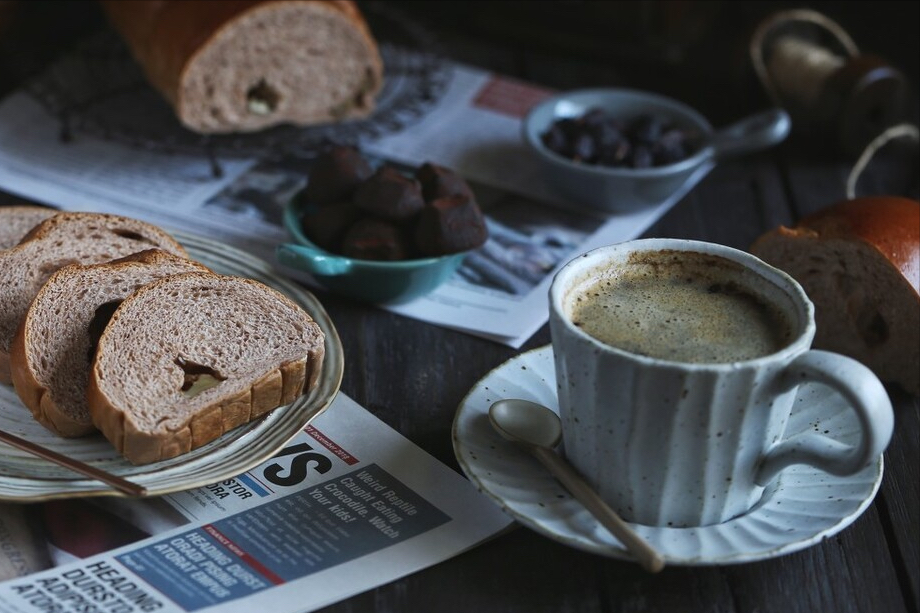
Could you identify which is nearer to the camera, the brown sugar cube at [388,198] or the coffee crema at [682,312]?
the coffee crema at [682,312]

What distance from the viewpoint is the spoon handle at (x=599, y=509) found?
0.86m

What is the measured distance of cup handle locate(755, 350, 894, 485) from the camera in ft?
2.69

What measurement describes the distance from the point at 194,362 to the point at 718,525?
55 cm

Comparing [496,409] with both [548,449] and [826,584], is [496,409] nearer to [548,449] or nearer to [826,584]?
[548,449]

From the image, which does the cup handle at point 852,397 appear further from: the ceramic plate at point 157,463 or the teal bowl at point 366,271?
the teal bowl at point 366,271

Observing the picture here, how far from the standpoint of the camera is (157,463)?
3.30ft

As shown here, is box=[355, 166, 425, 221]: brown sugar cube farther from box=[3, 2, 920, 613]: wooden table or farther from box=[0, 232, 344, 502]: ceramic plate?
box=[0, 232, 344, 502]: ceramic plate

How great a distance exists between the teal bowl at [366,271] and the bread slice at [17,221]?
1.03 feet

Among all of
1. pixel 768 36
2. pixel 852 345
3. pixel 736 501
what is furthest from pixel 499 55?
pixel 736 501

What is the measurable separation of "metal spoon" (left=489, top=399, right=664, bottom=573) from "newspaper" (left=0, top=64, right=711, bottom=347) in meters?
0.32

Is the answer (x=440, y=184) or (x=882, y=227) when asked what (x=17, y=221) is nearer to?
(x=440, y=184)

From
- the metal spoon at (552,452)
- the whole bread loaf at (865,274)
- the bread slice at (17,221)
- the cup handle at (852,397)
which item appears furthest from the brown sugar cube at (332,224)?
the cup handle at (852,397)

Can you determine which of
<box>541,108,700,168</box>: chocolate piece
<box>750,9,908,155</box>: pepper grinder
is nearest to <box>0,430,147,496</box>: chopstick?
<box>541,108,700,168</box>: chocolate piece

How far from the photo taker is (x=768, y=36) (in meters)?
2.05
